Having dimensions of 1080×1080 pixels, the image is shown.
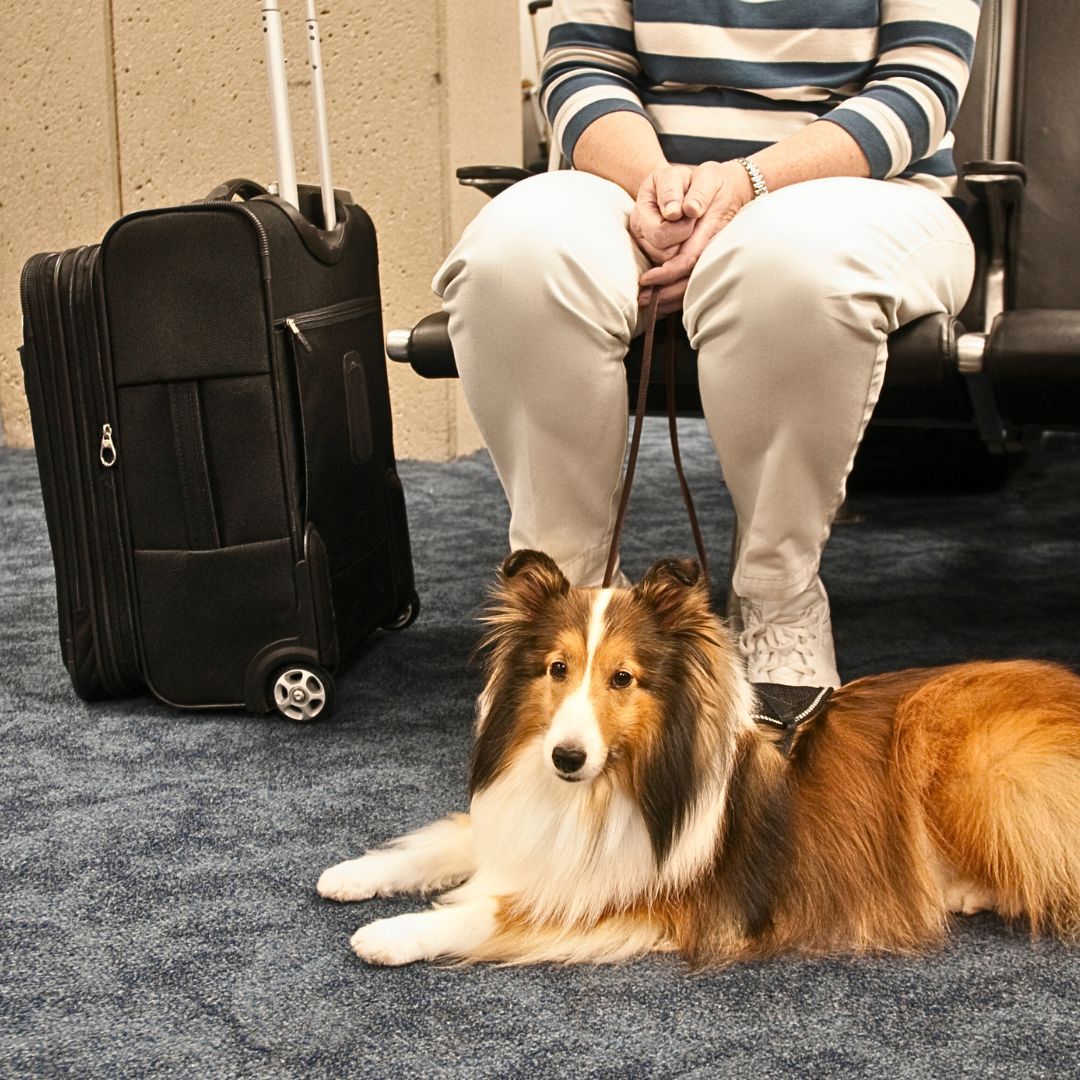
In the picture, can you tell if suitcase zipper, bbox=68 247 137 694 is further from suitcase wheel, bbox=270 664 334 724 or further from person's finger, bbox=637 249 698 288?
person's finger, bbox=637 249 698 288

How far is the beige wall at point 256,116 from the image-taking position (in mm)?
3553

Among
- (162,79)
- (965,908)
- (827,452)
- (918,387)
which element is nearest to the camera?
(965,908)

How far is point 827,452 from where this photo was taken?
1549mm

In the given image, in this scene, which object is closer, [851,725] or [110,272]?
[851,725]

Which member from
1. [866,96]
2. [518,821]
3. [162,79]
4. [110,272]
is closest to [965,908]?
[518,821]

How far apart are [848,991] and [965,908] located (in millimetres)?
200

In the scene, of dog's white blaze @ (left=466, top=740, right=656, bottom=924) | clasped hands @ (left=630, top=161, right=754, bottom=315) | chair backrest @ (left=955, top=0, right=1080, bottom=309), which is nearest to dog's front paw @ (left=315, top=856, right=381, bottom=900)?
dog's white blaze @ (left=466, top=740, right=656, bottom=924)

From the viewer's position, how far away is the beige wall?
140 inches

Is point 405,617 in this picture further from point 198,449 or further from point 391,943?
point 391,943

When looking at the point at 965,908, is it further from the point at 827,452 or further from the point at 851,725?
the point at 827,452

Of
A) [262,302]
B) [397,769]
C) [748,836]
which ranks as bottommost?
[397,769]

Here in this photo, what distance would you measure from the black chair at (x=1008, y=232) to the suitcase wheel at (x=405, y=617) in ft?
1.55

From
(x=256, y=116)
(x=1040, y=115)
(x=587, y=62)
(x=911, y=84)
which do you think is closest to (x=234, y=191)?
(x=587, y=62)

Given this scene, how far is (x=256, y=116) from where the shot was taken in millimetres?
3688
